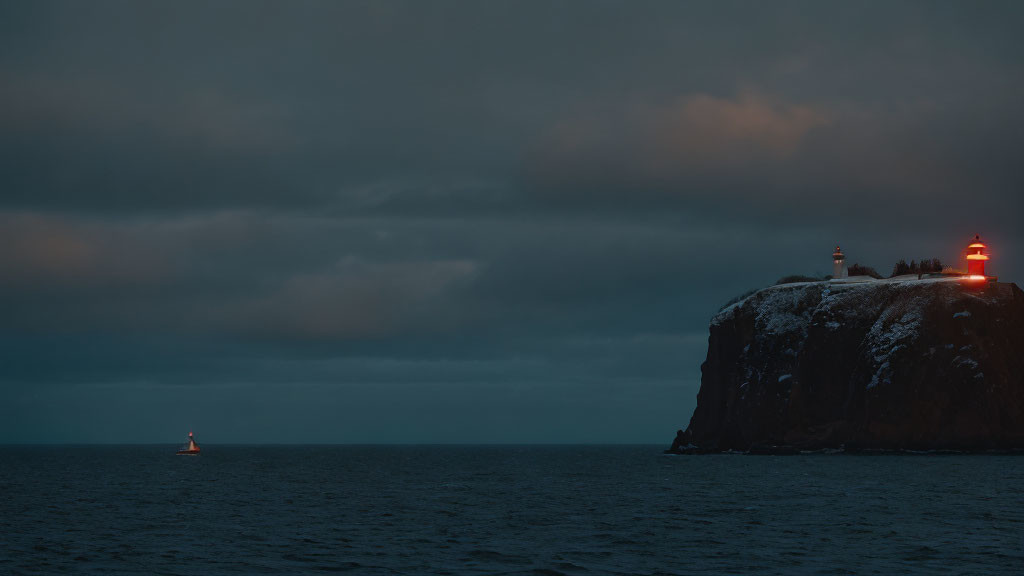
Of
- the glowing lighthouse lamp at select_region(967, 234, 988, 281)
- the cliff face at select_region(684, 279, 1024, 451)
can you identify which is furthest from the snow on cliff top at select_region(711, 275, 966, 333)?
the glowing lighthouse lamp at select_region(967, 234, 988, 281)

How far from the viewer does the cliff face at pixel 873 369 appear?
137625 mm

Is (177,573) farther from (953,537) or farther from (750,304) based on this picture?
(750,304)

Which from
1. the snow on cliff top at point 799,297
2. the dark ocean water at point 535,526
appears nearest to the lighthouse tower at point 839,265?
the snow on cliff top at point 799,297

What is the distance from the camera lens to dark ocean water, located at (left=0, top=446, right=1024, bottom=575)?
41906mm

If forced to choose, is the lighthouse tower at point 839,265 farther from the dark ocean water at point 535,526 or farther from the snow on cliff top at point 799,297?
the dark ocean water at point 535,526

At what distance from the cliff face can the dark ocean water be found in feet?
130

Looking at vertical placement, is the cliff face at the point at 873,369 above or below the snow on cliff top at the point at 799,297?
below

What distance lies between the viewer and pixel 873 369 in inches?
5753

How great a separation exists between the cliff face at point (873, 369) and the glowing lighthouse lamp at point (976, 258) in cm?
351

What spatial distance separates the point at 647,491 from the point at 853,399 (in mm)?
72719

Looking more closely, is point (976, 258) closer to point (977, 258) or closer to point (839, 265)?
point (977, 258)

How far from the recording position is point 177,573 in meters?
40.2

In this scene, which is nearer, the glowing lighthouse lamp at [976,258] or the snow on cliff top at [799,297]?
the glowing lighthouse lamp at [976,258]

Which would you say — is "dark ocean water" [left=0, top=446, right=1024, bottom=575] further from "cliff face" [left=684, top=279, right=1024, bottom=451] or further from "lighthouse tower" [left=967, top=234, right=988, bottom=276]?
"lighthouse tower" [left=967, top=234, right=988, bottom=276]
